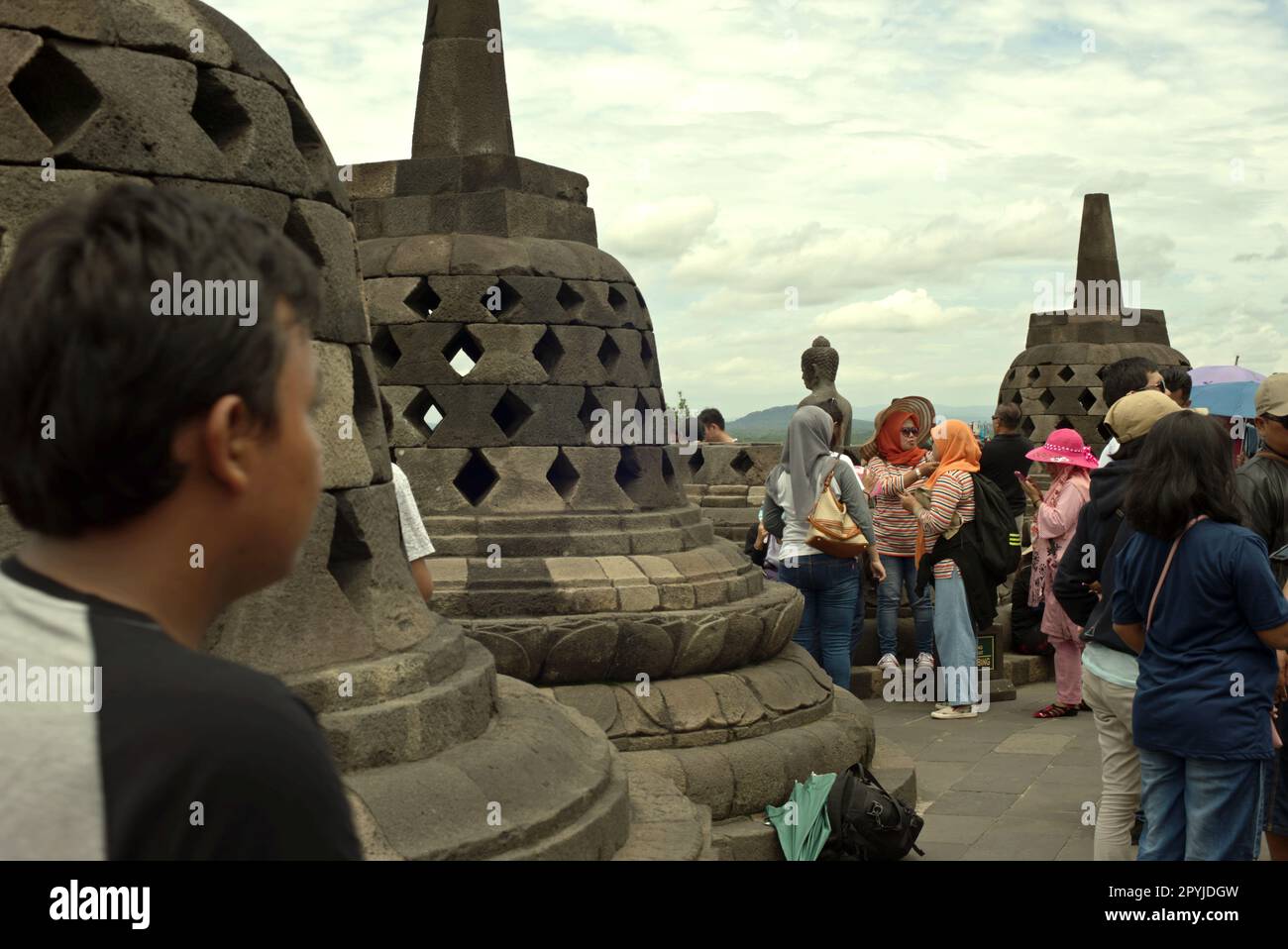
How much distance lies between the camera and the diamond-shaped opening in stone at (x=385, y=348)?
715cm

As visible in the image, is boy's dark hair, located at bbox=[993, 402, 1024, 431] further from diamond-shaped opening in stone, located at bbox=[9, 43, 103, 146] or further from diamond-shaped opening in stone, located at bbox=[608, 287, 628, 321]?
diamond-shaped opening in stone, located at bbox=[9, 43, 103, 146]

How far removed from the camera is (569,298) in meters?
7.27

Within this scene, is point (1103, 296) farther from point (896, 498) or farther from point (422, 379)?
point (422, 379)

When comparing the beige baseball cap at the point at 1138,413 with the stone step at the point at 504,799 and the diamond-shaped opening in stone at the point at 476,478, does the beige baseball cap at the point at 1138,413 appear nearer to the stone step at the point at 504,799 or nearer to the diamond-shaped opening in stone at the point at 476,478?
the stone step at the point at 504,799

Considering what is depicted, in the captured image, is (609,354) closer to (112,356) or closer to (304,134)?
(304,134)

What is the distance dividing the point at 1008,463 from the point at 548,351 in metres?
3.98

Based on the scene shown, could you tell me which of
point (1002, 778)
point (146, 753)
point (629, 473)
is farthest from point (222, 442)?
point (1002, 778)

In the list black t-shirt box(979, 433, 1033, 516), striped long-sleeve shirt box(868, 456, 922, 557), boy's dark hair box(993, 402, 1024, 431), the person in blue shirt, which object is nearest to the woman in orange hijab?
striped long-sleeve shirt box(868, 456, 922, 557)

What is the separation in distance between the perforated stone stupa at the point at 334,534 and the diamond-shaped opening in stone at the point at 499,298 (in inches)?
117

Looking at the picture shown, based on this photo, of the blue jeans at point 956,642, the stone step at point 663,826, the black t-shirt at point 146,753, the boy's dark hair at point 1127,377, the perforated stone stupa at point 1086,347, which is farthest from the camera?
the perforated stone stupa at point 1086,347

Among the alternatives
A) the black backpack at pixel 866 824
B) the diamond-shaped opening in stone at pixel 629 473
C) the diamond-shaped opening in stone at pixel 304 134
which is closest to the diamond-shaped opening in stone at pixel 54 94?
the diamond-shaped opening in stone at pixel 304 134

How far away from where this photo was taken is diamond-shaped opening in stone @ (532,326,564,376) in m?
7.14

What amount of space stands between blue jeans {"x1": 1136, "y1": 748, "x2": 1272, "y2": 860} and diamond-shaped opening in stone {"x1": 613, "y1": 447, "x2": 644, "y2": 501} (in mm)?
3754

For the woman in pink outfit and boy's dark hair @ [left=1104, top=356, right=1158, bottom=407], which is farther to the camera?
the woman in pink outfit
